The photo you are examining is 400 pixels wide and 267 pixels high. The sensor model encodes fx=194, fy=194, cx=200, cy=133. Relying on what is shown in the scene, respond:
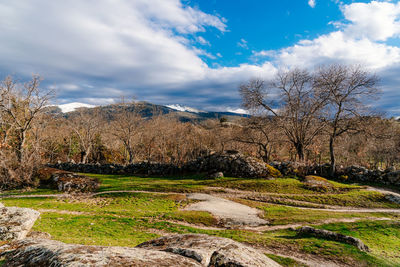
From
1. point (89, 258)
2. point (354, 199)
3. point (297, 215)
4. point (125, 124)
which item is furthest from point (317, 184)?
point (125, 124)

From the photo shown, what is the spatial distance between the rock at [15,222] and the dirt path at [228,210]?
475 inches

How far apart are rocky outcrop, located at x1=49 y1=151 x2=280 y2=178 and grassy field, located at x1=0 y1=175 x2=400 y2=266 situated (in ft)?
7.82

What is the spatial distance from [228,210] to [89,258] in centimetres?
1601

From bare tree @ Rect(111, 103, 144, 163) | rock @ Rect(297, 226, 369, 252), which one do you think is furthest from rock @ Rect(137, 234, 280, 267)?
bare tree @ Rect(111, 103, 144, 163)

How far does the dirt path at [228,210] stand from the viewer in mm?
15578

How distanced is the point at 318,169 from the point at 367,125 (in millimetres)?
8936

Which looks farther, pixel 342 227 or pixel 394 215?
pixel 394 215

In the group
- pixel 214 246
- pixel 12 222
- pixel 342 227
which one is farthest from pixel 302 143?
pixel 12 222

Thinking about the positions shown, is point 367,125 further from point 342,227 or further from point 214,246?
point 214,246

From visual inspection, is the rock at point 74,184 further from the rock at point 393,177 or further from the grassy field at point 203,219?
the rock at point 393,177

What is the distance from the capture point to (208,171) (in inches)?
1201

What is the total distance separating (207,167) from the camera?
31.0 meters

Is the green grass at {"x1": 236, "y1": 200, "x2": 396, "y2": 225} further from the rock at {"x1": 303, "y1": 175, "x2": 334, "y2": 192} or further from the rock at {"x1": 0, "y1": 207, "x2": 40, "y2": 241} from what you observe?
the rock at {"x1": 0, "y1": 207, "x2": 40, "y2": 241}

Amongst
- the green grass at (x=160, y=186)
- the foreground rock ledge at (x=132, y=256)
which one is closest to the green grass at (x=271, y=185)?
the green grass at (x=160, y=186)
